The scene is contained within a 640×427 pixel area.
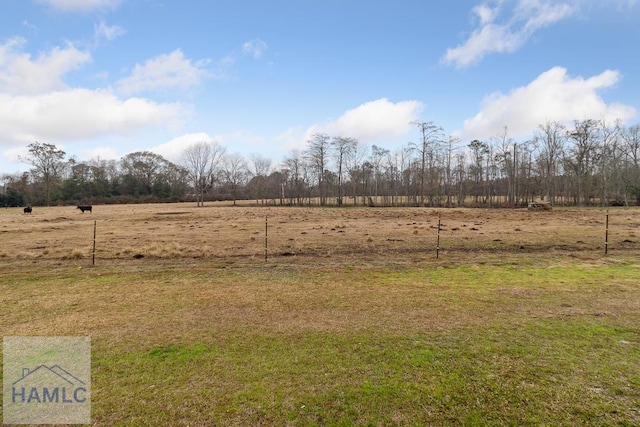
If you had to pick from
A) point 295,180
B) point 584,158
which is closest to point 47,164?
point 295,180

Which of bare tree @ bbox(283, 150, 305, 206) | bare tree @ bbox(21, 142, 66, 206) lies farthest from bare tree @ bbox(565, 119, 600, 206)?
bare tree @ bbox(21, 142, 66, 206)

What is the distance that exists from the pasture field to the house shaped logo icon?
0.21m

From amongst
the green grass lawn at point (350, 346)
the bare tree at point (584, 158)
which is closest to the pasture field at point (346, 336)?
the green grass lawn at point (350, 346)

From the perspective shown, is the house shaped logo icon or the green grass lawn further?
the house shaped logo icon

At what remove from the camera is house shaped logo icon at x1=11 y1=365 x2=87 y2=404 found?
367 centimetres

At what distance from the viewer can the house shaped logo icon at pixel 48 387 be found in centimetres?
367

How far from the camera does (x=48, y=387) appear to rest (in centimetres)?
389

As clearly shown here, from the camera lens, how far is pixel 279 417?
3.29 metres

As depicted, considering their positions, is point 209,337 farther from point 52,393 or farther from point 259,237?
point 259,237
